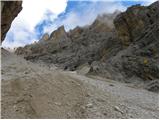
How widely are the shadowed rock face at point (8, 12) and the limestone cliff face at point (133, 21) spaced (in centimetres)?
1624

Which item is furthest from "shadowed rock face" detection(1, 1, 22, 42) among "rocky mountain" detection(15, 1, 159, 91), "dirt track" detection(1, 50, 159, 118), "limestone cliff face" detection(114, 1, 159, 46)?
"dirt track" detection(1, 50, 159, 118)

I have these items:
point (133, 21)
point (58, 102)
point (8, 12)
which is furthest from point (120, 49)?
point (58, 102)

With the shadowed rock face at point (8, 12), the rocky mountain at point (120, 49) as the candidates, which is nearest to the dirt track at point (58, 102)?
the rocky mountain at point (120, 49)

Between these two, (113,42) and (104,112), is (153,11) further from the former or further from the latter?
(104,112)

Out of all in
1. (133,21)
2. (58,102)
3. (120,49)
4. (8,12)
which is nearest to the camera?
(58,102)

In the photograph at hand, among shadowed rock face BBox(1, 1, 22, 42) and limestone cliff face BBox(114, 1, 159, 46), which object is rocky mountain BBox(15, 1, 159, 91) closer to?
limestone cliff face BBox(114, 1, 159, 46)

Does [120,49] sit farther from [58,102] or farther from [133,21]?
[58,102]

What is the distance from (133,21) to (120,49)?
376cm

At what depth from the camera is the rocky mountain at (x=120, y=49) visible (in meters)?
27.8

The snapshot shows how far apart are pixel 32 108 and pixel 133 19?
36230 mm

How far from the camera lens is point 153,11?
41.4m

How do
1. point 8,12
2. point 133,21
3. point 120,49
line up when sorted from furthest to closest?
point 120,49, point 133,21, point 8,12

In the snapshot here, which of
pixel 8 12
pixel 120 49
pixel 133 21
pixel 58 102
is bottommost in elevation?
pixel 58 102

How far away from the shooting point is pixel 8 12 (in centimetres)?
2956
